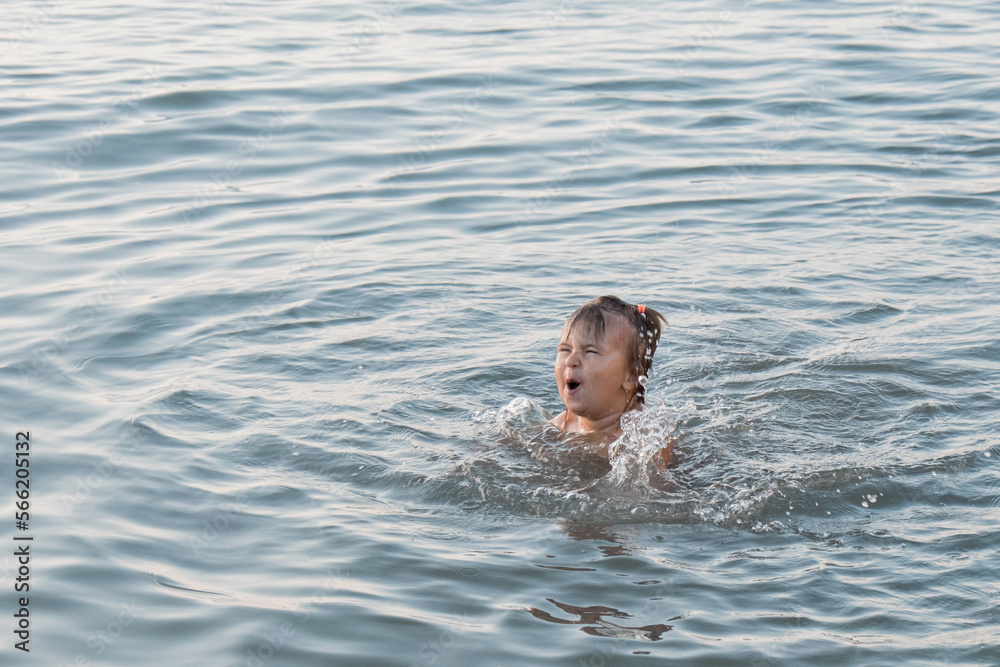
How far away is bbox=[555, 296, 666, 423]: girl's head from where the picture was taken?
6.01 m

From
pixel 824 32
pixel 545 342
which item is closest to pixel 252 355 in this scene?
pixel 545 342

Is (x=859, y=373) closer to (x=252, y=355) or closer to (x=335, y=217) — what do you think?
(x=252, y=355)

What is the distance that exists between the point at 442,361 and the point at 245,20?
12299 millimetres
